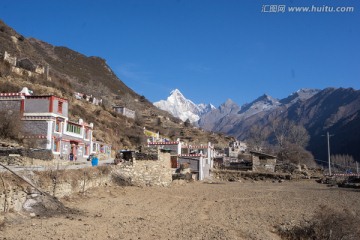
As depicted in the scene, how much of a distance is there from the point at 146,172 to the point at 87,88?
78996 millimetres

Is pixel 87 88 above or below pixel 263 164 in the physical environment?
above

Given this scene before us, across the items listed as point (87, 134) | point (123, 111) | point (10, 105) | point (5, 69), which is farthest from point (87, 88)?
point (10, 105)

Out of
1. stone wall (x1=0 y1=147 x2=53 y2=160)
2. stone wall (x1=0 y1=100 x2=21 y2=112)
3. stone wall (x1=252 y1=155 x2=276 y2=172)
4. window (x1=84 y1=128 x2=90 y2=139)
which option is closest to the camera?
stone wall (x1=0 y1=147 x2=53 y2=160)

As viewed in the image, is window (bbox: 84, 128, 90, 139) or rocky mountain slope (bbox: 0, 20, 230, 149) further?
rocky mountain slope (bbox: 0, 20, 230, 149)

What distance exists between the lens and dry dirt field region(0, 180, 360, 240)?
13414 mm

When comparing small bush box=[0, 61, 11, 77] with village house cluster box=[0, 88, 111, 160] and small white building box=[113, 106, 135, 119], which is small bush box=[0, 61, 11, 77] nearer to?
village house cluster box=[0, 88, 111, 160]

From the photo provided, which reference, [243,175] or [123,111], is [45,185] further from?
[123,111]

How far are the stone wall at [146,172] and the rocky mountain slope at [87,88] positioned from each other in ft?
93.4

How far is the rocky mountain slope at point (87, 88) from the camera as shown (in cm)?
A: 6288

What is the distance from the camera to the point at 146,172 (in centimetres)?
3091

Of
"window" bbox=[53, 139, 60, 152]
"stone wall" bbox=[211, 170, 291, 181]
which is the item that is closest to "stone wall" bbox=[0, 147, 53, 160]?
"window" bbox=[53, 139, 60, 152]

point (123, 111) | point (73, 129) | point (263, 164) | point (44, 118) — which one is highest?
point (123, 111)

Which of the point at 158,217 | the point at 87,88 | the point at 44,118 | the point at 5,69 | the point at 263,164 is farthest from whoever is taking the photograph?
the point at 87,88

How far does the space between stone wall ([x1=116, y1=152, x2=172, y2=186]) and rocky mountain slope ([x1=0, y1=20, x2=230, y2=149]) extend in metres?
28.5
